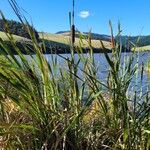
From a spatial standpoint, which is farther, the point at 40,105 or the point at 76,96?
the point at 76,96

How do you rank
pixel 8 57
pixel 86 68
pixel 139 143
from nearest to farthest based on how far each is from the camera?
pixel 8 57 < pixel 139 143 < pixel 86 68

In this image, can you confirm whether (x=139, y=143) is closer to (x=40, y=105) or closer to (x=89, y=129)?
(x=89, y=129)

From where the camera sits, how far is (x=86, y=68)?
172 inches

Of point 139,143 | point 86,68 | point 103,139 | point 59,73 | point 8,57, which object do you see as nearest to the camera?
point 8,57

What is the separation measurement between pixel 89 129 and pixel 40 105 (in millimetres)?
744

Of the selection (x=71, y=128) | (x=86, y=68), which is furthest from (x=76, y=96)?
(x=86, y=68)

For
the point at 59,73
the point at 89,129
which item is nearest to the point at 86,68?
the point at 59,73

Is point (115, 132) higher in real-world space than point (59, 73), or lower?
lower

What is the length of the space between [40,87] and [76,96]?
37 cm

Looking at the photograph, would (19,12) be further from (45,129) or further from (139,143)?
(139,143)

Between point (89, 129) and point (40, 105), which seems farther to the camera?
point (89, 129)

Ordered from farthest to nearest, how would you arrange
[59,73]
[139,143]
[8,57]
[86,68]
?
1. [59,73]
2. [86,68]
3. [139,143]
4. [8,57]

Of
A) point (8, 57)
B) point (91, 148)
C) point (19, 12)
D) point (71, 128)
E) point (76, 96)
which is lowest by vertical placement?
point (91, 148)

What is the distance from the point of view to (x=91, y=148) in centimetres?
383
